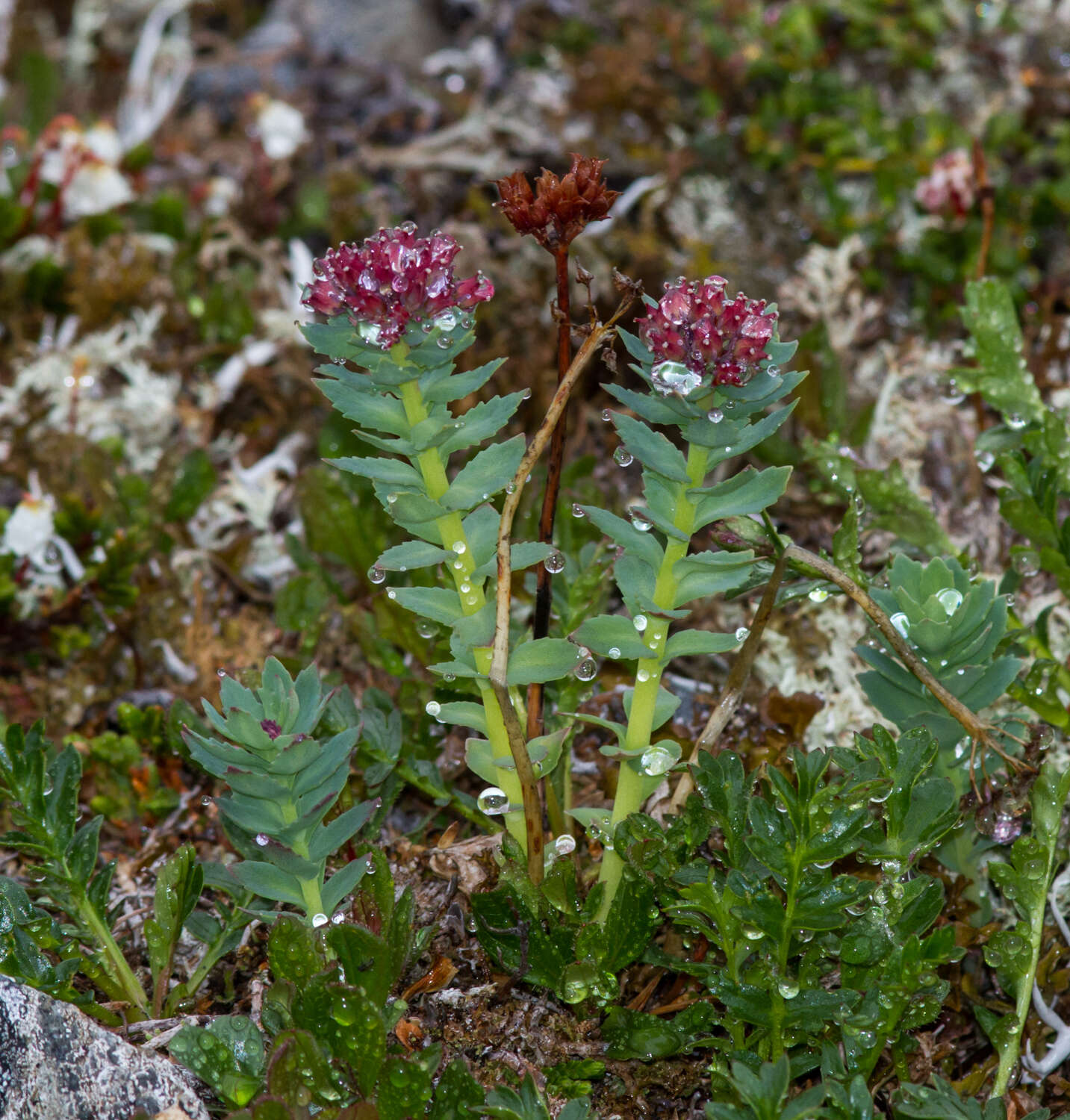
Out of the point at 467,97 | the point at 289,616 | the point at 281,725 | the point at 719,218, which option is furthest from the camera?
the point at 467,97

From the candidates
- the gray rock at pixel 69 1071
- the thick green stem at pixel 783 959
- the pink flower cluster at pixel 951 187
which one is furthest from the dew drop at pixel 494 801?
the pink flower cluster at pixel 951 187

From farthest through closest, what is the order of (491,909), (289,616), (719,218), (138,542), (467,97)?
(467,97) < (719,218) < (138,542) < (289,616) < (491,909)

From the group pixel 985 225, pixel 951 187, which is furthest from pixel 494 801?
pixel 951 187

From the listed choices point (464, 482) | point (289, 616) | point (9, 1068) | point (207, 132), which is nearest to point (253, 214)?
point (207, 132)

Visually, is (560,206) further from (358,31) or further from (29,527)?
(358,31)

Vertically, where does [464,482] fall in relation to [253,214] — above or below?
above

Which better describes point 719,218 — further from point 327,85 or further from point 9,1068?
point 9,1068

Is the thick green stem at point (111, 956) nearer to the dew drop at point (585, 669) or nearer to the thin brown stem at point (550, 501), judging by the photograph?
the thin brown stem at point (550, 501)
